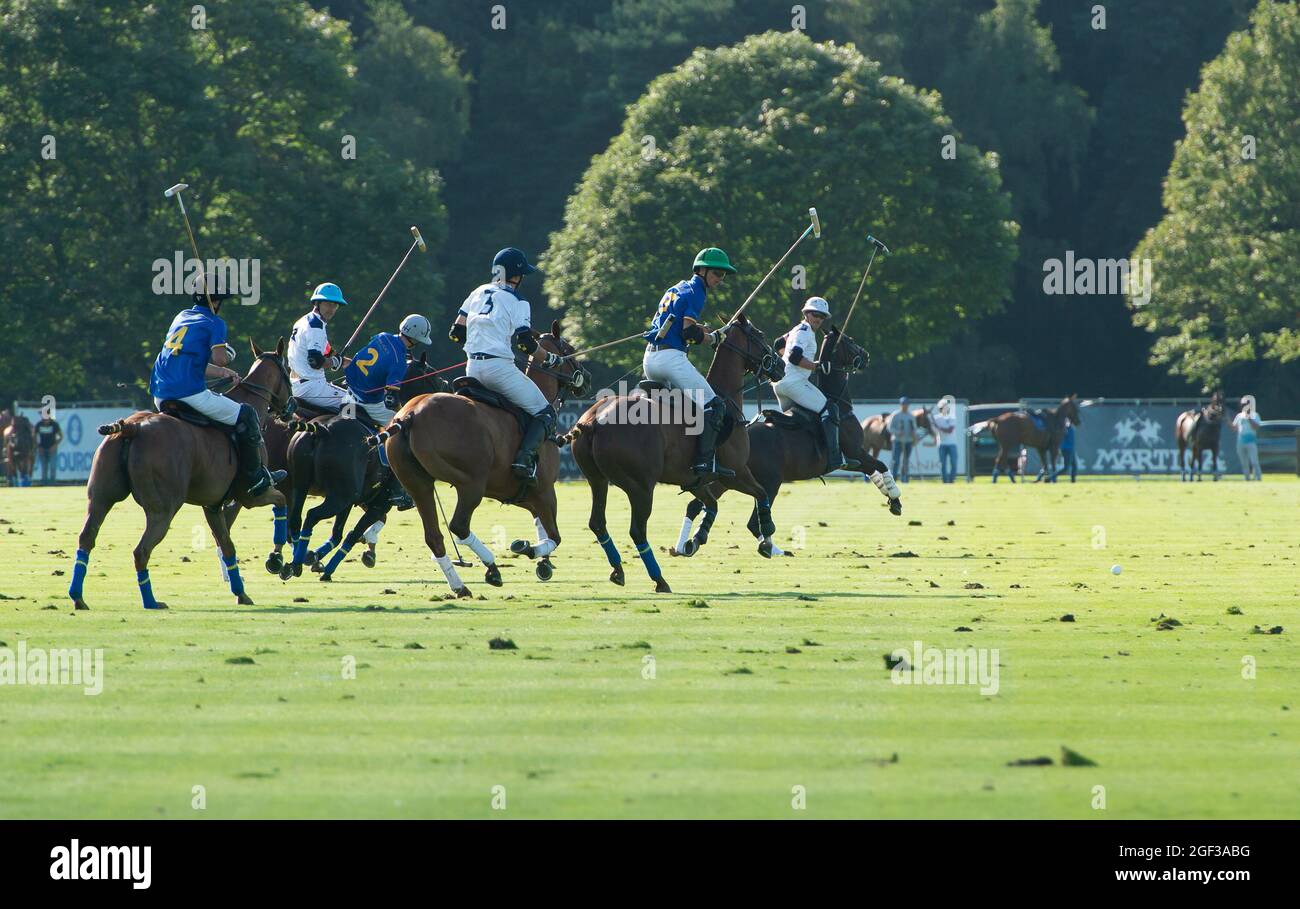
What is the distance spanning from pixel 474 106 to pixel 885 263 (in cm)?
2054

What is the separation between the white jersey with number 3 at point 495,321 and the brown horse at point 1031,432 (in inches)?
1461

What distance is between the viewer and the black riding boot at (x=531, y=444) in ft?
55.9

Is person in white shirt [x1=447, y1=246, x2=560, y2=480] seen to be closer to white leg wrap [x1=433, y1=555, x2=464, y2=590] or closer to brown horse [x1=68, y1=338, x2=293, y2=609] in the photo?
white leg wrap [x1=433, y1=555, x2=464, y2=590]

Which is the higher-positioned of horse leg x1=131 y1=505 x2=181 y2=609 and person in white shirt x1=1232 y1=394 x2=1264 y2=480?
person in white shirt x1=1232 y1=394 x2=1264 y2=480

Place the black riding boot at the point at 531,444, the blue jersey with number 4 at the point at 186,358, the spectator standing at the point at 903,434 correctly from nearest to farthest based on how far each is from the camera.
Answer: the blue jersey with number 4 at the point at 186,358 < the black riding boot at the point at 531,444 < the spectator standing at the point at 903,434

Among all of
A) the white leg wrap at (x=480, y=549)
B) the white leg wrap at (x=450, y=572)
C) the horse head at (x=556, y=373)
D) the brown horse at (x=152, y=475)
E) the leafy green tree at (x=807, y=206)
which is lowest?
the white leg wrap at (x=450, y=572)

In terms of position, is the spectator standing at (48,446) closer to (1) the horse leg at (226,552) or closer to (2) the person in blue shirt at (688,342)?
(2) the person in blue shirt at (688,342)

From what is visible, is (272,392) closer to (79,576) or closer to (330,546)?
(330,546)

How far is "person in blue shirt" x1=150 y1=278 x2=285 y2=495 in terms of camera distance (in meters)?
15.9

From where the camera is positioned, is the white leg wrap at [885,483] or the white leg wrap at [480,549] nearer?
the white leg wrap at [480,549]

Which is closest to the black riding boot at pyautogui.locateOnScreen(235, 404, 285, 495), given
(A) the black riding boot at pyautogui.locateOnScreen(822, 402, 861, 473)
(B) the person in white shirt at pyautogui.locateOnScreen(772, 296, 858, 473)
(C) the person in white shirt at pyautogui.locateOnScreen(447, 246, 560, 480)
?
(C) the person in white shirt at pyautogui.locateOnScreen(447, 246, 560, 480)

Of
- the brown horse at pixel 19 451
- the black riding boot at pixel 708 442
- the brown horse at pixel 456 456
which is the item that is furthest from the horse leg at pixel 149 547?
the brown horse at pixel 19 451

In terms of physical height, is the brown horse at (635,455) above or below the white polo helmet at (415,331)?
below
